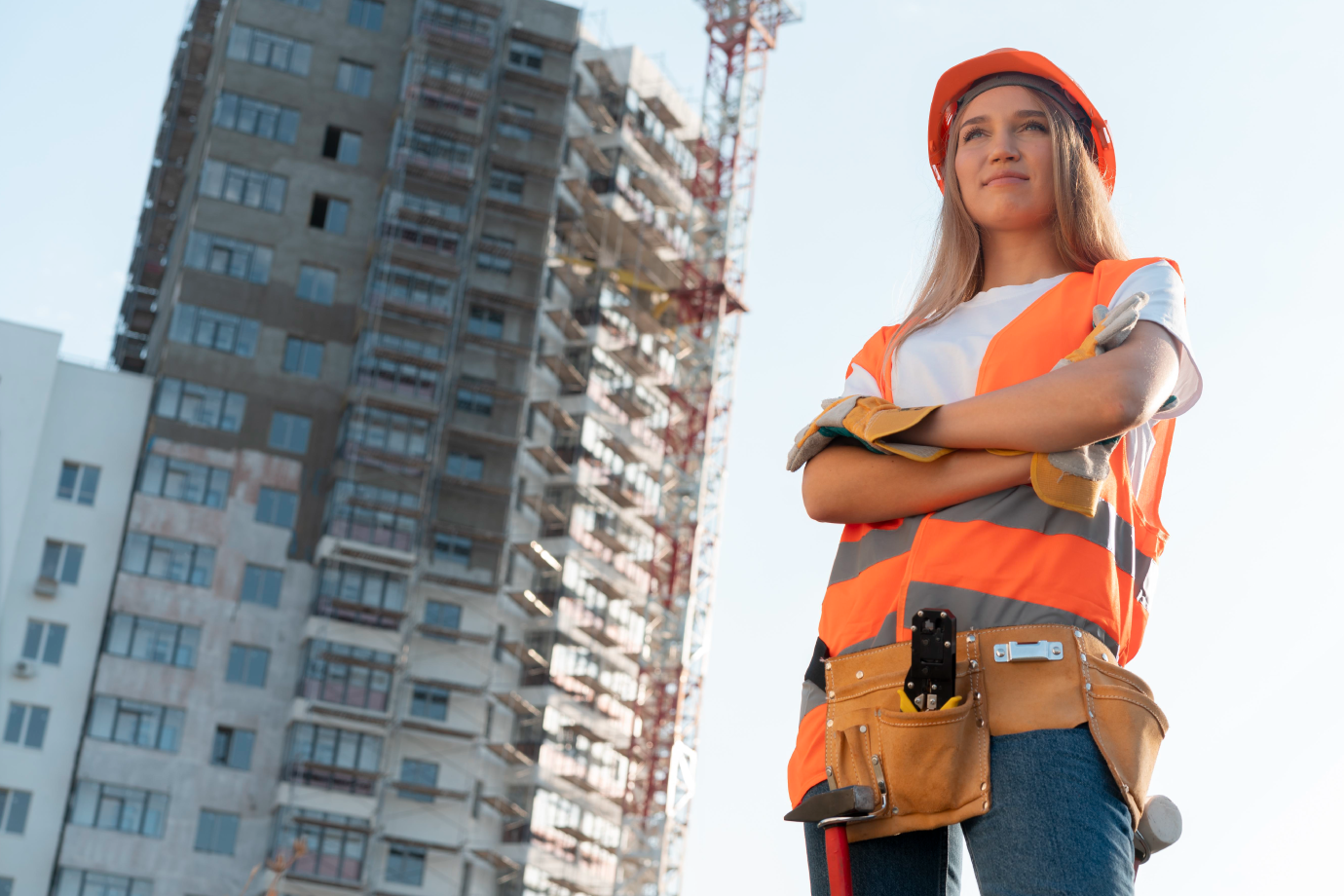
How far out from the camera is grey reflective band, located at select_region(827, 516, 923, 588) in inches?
98.3

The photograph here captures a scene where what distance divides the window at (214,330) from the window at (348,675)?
1175cm

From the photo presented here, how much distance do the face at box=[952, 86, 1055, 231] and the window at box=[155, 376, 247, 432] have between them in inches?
2369

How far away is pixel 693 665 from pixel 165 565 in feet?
72.3

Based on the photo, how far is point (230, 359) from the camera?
61250 mm

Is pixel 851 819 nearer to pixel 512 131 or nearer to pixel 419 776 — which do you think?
pixel 419 776

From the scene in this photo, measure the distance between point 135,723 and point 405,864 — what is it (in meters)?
10.8

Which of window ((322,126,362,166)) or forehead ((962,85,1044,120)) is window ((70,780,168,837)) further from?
forehead ((962,85,1044,120))

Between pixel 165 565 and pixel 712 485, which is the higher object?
pixel 712 485

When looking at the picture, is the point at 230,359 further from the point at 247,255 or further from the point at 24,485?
the point at 24,485

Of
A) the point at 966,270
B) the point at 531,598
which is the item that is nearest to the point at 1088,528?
the point at 966,270

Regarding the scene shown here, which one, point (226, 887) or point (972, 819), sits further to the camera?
point (226, 887)

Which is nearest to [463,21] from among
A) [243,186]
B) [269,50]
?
[269,50]

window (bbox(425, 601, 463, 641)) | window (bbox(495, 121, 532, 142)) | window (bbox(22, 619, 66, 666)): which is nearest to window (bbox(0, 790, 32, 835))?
window (bbox(22, 619, 66, 666))

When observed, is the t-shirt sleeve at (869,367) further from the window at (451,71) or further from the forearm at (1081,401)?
the window at (451,71)
